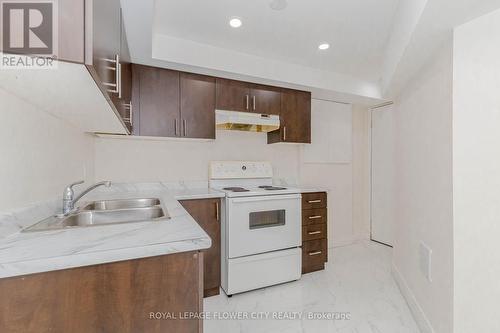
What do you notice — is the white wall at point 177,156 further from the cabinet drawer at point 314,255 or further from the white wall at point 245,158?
the cabinet drawer at point 314,255

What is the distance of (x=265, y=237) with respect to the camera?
235cm

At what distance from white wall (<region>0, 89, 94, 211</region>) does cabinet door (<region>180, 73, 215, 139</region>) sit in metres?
0.97

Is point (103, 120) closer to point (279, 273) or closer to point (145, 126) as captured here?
point (145, 126)

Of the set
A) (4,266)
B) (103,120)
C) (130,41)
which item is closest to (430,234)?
(4,266)

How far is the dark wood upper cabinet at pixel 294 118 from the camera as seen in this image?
2.84m

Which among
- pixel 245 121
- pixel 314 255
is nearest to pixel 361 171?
pixel 314 255

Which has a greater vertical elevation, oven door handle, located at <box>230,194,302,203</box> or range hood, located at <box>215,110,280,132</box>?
range hood, located at <box>215,110,280,132</box>

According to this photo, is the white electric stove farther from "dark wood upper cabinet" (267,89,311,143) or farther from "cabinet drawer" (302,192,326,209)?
"dark wood upper cabinet" (267,89,311,143)

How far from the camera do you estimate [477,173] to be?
1.35 m

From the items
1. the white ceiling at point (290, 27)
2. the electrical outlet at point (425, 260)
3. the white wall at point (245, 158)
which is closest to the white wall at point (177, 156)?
the white wall at point (245, 158)

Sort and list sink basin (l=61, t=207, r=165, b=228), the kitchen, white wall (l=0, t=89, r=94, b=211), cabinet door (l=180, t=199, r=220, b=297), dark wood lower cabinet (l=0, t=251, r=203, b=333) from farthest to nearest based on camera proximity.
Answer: cabinet door (l=180, t=199, r=220, b=297) < sink basin (l=61, t=207, r=165, b=228) < white wall (l=0, t=89, r=94, b=211) < the kitchen < dark wood lower cabinet (l=0, t=251, r=203, b=333)

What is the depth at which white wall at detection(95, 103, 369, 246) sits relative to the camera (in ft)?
7.93

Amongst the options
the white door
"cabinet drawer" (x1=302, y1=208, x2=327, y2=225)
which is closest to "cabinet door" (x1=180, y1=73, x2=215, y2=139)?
"cabinet drawer" (x1=302, y1=208, x2=327, y2=225)

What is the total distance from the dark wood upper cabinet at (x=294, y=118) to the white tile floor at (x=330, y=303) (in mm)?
1592
